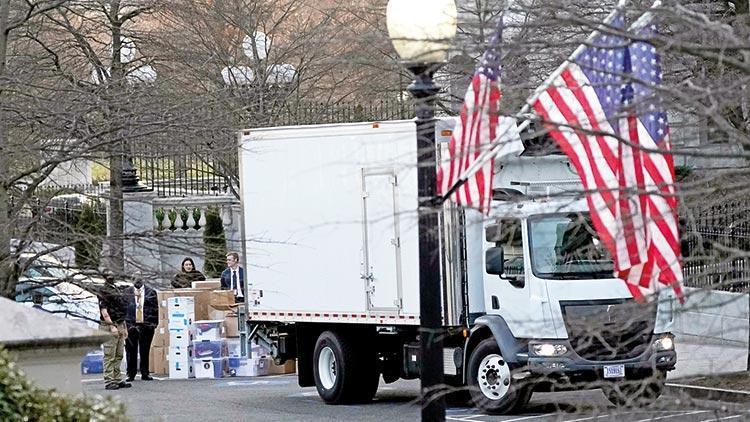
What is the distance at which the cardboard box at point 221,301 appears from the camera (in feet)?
80.6

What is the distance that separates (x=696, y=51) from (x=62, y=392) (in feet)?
17.1

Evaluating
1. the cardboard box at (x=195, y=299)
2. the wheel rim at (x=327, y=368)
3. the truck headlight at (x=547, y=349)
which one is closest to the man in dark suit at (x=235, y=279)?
the cardboard box at (x=195, y=299)

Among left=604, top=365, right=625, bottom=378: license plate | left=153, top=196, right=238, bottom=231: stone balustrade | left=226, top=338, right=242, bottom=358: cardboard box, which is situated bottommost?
left=604, top=365, right=625, bottom=378: license plate

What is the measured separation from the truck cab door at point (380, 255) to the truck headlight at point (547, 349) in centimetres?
207

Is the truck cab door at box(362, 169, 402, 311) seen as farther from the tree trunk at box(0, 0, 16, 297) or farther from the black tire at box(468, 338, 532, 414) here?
the tree trunk at box(0, 0, 16, 297)

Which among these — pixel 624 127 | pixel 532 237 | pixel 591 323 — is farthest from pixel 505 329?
pixel 591 323

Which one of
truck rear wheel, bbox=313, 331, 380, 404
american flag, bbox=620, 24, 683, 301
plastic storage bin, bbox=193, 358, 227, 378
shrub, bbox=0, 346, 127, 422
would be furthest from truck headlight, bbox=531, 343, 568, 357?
american flag, bbox=620, 24, 683, 301

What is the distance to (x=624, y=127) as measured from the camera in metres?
6.12

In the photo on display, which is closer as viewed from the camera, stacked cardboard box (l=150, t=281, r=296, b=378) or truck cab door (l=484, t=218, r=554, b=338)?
truck cab door (l=484, t=218, r=554, b=338)

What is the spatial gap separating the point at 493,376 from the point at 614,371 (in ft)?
5.01

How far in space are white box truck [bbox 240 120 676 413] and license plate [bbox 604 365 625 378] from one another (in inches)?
0.7

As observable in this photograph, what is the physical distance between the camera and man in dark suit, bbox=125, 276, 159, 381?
22.5 meters

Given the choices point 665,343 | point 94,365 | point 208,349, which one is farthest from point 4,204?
point 94,365

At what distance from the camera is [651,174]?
622 cm
